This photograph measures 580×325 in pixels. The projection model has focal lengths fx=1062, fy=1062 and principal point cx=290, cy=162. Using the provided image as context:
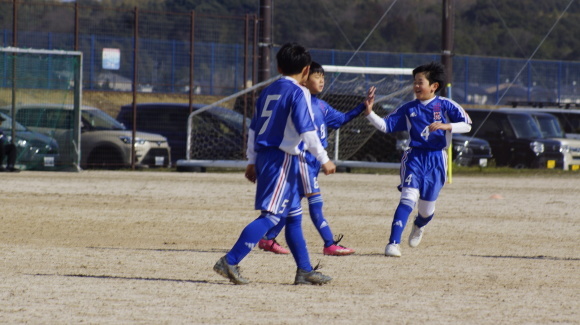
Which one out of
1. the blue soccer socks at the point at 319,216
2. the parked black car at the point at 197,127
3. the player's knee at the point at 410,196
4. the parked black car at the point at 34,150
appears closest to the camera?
the blue soccer socks at the point at 319,216

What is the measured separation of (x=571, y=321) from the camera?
5984 mm

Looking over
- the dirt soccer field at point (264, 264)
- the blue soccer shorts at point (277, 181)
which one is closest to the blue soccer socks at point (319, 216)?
the dirt soccer field at point (264, 264)

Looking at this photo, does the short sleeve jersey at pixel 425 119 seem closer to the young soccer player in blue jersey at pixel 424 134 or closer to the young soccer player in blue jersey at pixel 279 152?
the young soccer player in blue jersey at pixel 424 134

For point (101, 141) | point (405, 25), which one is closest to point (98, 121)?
point (101, 141)

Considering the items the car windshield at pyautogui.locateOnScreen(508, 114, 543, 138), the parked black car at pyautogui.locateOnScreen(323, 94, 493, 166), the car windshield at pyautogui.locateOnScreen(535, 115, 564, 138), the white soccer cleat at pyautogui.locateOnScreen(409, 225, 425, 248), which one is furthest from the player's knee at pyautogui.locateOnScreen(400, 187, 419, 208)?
the car windshield at pyautogui.locateOnScreen(535, 115, 564, 138)

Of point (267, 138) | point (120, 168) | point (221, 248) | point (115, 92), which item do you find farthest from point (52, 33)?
point (267, 138)

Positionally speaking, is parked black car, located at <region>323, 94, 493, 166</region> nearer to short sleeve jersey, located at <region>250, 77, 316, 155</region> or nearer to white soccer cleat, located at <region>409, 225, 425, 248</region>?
white soccer cleat, located at <region>409, 225, 425, 248</region>

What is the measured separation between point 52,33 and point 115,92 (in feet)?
11.9

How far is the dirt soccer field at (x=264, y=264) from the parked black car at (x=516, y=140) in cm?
648

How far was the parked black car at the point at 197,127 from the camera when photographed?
21.2 m

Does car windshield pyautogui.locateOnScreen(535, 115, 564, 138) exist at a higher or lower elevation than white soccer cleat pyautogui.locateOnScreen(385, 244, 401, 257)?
higher

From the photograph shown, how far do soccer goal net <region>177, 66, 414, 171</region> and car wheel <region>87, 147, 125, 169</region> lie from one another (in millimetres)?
1216

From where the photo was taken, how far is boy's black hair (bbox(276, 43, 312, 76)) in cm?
700

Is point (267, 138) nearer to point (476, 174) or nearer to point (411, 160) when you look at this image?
point (411, 160)
